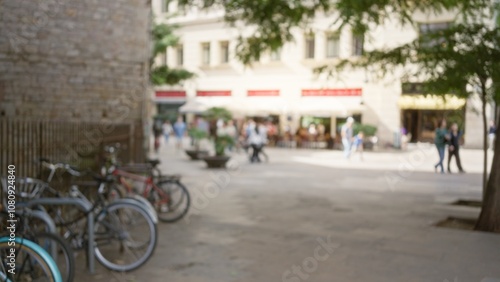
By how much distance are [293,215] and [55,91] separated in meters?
6.30

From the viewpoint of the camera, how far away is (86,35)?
42.2ft

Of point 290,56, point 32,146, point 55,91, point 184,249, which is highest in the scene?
point 290,56

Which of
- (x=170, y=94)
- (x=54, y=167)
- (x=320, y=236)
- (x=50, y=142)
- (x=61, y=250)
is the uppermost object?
(x=170, y=94)

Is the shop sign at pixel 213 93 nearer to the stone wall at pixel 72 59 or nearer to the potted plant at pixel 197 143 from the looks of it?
the potted plant at pixel 197 143

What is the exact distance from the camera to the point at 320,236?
8.09 metres

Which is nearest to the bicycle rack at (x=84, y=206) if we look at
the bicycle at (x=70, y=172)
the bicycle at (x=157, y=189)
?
the bicycle at (x=70, y=172)

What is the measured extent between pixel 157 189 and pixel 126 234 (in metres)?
2.69

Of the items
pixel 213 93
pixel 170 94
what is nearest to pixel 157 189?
pixel 213 93

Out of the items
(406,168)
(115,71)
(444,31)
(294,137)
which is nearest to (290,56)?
(294,137)

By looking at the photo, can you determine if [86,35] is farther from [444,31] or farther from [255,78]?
[255,78]

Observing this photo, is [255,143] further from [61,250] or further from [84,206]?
[61,250]

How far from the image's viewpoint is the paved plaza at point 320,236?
618 centimetres

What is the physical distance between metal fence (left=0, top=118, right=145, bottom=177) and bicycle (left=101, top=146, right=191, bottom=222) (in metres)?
0.37

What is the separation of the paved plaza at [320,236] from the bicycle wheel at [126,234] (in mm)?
154
